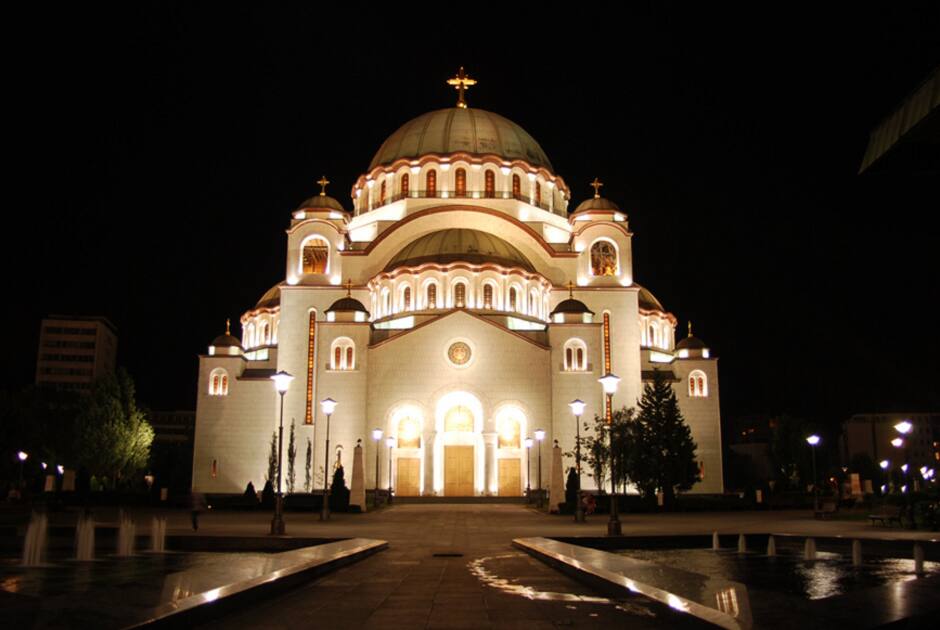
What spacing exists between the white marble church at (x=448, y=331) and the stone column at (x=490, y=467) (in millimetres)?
65

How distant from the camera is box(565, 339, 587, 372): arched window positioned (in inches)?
1571

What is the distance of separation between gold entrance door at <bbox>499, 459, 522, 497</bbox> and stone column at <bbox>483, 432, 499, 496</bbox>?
0.42 m

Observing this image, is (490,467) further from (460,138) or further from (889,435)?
(889,435)

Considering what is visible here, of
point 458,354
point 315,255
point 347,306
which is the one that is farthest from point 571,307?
point 315,255

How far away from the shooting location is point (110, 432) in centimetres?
4484

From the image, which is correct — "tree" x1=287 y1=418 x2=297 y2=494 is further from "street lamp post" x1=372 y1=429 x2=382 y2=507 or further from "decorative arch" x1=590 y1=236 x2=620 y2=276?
"decorative arch" x1=590 y1=236 x2=620 y2=276

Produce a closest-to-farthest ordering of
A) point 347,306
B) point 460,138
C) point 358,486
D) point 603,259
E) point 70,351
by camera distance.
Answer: point 358,486 → point 347,306 → point 603,259 → point 460,138 → point 70,351

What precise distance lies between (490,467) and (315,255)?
48.2ft

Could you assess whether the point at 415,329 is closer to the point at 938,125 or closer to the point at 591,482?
the point at 591,482

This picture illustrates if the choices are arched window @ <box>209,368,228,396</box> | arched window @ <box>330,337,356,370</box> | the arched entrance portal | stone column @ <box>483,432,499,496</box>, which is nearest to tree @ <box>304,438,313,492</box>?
arched window @ <box>330,337,356,370</box>

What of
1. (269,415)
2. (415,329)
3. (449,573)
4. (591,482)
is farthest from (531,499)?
(449,573)

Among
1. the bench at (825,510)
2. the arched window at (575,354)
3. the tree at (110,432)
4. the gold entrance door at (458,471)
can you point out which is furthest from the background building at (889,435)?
the tree at (110,432)

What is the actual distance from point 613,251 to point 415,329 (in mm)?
12038

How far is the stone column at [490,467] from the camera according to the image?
124 feet
